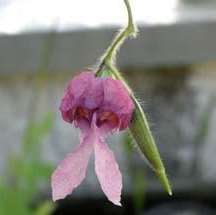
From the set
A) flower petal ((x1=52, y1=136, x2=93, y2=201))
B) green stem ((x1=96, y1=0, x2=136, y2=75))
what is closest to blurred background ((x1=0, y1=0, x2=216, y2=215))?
green stem ((x1=96, y1=0, x2=136, y2=75))

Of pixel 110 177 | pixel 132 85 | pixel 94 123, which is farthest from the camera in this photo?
pixel 132 85

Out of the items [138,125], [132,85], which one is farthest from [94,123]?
[132,85]

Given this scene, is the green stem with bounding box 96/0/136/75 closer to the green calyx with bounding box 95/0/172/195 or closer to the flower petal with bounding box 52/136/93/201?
the green calyx with bounding box 95/0/172/195

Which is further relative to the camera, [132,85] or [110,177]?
[132,85]

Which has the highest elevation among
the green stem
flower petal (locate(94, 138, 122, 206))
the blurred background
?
the green stem

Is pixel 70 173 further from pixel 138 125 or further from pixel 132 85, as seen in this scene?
pixel 132 85

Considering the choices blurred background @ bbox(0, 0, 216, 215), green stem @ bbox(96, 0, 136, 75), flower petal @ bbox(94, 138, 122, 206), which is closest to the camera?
flower petal @ bbox(94, 138, 122, 206)

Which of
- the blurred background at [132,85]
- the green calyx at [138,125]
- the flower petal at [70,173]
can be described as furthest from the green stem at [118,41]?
the blurred background at [132,85]
